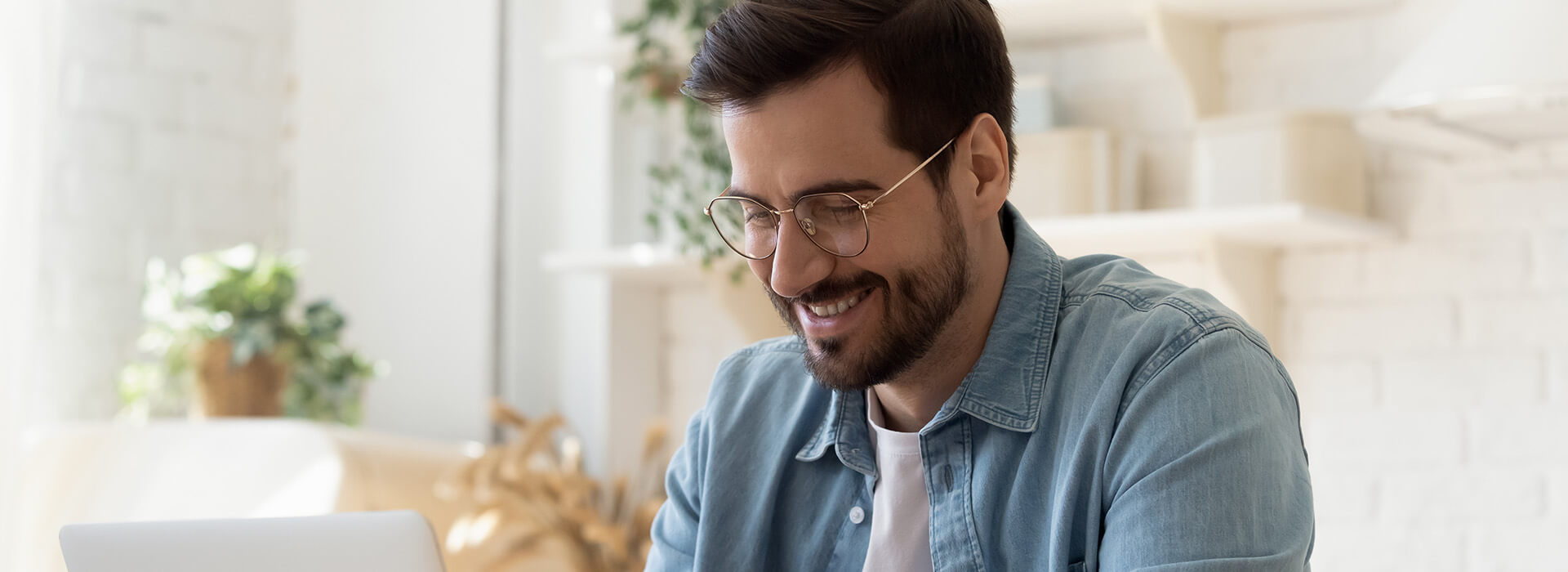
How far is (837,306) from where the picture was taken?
1.08 m

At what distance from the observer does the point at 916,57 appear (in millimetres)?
1059

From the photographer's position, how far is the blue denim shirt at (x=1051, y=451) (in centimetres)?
89

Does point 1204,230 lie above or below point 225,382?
above

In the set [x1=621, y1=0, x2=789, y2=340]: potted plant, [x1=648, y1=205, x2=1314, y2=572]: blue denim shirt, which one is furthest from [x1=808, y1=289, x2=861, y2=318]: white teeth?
[x1=621, y1=0, x2=789, y2=340]: potted plant

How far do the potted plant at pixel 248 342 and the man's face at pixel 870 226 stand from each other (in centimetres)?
141

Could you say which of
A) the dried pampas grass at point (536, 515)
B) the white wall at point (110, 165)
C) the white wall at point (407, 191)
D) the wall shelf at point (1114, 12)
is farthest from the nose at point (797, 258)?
the white wall at point (407, 191)

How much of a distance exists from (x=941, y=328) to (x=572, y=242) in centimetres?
166

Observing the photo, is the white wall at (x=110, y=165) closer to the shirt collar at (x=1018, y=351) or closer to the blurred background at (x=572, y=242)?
the blurred background at (x=572, y=242)

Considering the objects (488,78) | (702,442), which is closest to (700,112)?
(488,78)

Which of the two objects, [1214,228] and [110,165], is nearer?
[1214,228]

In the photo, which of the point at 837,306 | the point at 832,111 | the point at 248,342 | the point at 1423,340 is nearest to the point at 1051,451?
the point at 837,306

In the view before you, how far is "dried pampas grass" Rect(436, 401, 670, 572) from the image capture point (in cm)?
213

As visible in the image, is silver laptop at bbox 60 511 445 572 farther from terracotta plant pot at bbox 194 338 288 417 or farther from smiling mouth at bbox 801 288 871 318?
terracotta plant pot at bbox 194 338 288 417

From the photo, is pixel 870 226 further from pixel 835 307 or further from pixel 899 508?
pixel 899 508
